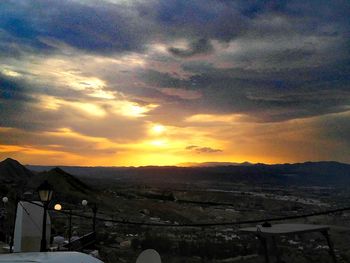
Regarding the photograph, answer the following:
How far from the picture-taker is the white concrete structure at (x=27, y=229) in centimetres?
1120

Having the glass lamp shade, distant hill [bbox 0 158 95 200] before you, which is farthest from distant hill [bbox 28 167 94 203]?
the glass lamp shade

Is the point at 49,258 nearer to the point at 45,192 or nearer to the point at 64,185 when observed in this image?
the point at 45,192

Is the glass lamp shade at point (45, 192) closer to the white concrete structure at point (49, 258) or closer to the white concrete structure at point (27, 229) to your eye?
the white concrete structure at point (27, 229)

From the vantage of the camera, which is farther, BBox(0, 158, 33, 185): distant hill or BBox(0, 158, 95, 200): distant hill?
BBox(0, 158, 33, 185): distant hill

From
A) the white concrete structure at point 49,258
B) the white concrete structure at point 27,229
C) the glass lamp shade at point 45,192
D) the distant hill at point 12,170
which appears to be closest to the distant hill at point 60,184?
the distant hill at point 12,170

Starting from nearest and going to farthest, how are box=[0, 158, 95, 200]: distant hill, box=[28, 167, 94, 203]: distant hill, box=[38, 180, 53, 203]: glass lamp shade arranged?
box=[38, 180, 53, 203]: glass lamp shade < box=[0, 158, 95, 200]: distant hill < box=[28, 167, 94, 203]: distant hill

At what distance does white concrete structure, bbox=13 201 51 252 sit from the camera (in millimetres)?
11195

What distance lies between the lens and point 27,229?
1124cm

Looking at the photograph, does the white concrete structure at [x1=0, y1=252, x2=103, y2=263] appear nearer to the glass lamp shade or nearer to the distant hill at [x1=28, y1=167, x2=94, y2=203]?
the glass lamp shade

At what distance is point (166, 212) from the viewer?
47.6 m

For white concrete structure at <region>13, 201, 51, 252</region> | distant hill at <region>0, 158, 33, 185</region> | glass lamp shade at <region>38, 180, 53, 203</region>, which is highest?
distant hill at <region>0, 158, 33, 185</region>

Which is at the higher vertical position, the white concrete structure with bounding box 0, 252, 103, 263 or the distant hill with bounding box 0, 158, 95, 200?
the distant hill with bounding box 0, 158, 95, 200

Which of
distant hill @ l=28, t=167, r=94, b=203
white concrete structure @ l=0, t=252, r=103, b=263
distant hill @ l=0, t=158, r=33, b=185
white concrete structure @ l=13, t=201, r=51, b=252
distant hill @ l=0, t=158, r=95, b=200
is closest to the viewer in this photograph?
white concrete structure @ l=0, t=252, r=103, b=263

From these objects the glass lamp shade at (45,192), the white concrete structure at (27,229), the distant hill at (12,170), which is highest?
the distant hill at (12,170)
